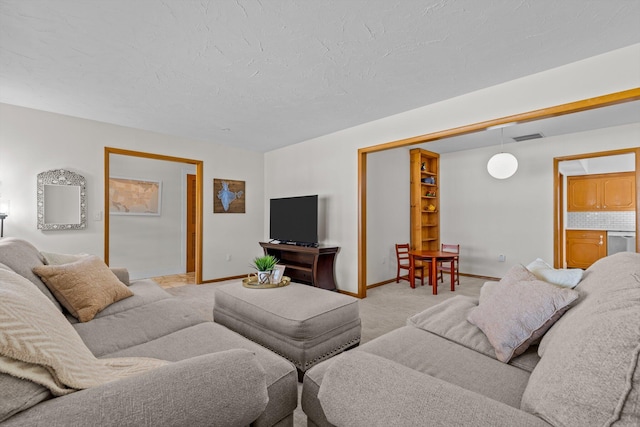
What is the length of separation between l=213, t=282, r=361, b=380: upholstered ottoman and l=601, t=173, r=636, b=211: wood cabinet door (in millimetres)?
6519

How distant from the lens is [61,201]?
364 cm

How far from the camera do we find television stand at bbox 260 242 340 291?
13.9 ft

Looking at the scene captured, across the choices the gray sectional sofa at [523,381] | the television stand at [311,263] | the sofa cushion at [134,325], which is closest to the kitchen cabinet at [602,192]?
the television stand at [311,263]

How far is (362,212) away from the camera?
414cm

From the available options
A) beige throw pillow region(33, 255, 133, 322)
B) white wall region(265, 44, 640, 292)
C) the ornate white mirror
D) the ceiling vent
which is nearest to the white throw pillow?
white wall region(265, 44, 640, 292)

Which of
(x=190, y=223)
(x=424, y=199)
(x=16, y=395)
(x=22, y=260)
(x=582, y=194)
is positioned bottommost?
(x=16, y=395)

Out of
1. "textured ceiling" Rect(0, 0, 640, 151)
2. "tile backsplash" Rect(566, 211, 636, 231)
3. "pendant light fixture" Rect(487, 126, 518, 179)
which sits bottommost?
"tile backsplash" Rect(566, 211, 636, 231)

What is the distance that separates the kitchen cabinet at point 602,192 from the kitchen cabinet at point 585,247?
509 millimetres

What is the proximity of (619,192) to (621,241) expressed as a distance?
3.12 ft

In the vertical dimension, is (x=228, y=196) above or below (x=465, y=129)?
below

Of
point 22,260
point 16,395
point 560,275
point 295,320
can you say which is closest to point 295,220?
point 295,320

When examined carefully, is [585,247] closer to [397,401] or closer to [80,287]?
[397,401]

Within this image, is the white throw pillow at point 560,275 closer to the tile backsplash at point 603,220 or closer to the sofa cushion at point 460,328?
the sofa cushion at point 460,328

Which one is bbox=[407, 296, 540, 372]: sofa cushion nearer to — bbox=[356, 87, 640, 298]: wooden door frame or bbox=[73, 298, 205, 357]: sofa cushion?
bbox=[73, 298, 205, 357]: sofa cushion
